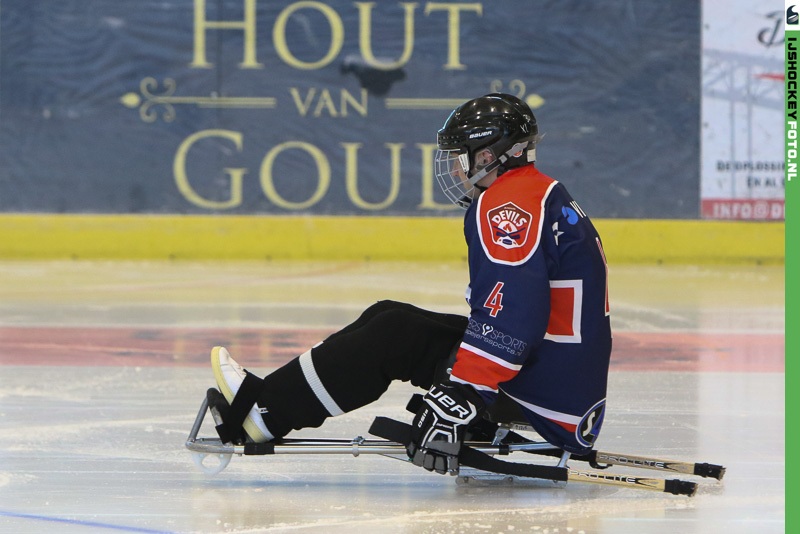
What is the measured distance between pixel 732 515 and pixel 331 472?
102 cm

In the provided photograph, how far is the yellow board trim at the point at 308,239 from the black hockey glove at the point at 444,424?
7.48 m

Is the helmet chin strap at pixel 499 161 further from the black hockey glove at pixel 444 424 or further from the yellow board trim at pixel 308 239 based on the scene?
the yellow board trim at pixel 308 239

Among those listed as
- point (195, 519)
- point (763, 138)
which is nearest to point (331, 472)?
point (195, 519)

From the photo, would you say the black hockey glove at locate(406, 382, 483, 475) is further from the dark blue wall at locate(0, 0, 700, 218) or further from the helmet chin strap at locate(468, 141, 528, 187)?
the dark blue wall at locate(0, 0, 700, 218)


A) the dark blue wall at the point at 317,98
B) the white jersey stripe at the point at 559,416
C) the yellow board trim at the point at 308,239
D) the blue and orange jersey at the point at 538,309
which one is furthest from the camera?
the dark blue wall at the point at 317,98

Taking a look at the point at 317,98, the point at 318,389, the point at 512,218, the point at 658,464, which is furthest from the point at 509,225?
the point at 317,98

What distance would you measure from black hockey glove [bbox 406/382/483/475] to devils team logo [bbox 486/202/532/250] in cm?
35

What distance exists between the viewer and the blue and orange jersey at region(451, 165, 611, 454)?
279cm

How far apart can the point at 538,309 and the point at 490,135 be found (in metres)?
0.48

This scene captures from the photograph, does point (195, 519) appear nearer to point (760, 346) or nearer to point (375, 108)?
point (760, 346)

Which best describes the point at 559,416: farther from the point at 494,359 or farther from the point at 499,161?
the point at 499,161

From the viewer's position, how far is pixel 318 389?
2.96 metres

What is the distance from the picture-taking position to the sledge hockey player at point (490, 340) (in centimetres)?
280

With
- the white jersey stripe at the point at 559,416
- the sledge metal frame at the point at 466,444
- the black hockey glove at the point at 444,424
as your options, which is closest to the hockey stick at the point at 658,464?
the sledge metal frame at the point at 466,444
